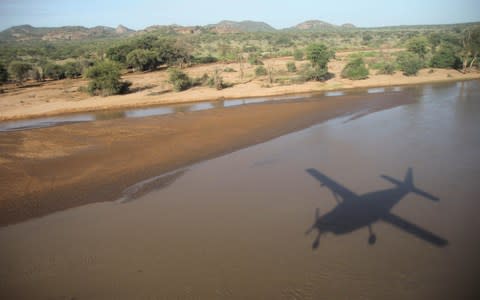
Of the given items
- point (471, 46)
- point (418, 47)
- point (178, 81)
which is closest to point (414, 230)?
point (178, 81)

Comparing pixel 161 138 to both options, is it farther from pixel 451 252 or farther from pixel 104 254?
pixel 451 252

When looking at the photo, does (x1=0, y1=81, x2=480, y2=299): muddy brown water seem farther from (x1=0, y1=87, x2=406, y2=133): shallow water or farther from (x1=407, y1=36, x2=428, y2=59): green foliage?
(x1=407, y1=36, x2=428, y2=59): green foliage

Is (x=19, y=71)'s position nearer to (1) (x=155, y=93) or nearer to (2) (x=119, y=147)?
(1) (x=155, y=93)

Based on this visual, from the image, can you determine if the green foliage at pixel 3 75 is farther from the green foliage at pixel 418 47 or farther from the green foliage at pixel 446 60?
the green foliage at pixel 418 47

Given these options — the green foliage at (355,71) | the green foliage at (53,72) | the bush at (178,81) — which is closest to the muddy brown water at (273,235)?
the bush at (178,81)

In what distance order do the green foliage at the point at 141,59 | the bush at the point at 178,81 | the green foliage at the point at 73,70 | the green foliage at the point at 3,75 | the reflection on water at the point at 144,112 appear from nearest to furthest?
the reflection on water at the point at 144,112
the bush at the point at 178,81
the green foliage at the point at 3,75
the green foliage at the point at 73,70
the green foliage at the point at 141,59
